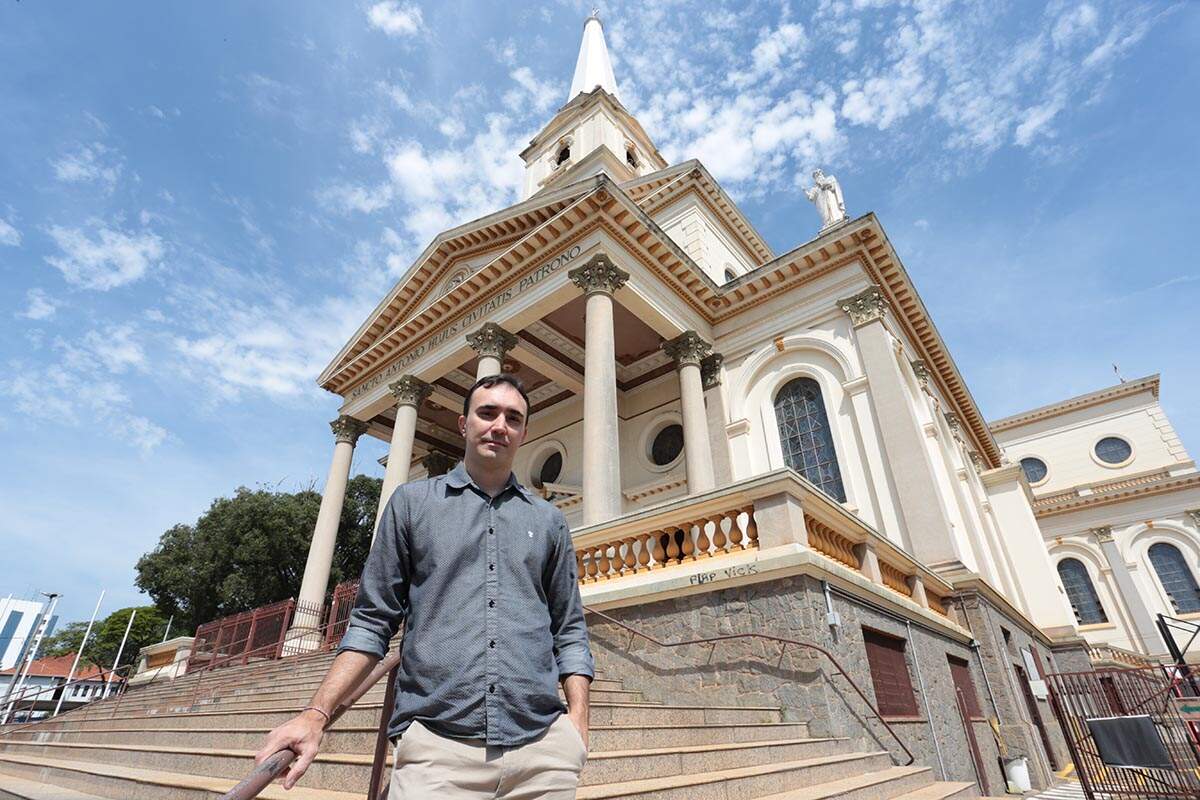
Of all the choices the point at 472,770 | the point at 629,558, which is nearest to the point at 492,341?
the point at 629,558

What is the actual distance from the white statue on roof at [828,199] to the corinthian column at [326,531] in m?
15.7

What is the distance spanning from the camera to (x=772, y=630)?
20.4 feet

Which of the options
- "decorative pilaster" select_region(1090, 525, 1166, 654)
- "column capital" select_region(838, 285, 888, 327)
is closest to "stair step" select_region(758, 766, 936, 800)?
"column capital" select_region(838, 285, 888, 327)

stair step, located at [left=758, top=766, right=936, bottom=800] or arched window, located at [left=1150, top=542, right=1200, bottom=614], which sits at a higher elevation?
arched window, located at [left=1150, top=542, right=1200, bottom=614]

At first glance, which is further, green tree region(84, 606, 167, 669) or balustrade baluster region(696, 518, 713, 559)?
green tree region(84, 606, 167, 669)

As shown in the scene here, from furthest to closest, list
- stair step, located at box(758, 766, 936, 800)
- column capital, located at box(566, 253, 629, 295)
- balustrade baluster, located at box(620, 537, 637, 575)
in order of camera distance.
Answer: column capital, located at box(566, 253, 629, 295), balustrade baluster, located at box(620, 537, 637, 575), stair step, located at box(758, 766, 936, 800)

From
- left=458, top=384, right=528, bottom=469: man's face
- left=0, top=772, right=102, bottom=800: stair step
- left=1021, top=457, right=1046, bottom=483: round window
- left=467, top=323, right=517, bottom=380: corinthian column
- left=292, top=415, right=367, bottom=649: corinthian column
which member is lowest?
left=0, top=772, right=102, bottom=800: stair step

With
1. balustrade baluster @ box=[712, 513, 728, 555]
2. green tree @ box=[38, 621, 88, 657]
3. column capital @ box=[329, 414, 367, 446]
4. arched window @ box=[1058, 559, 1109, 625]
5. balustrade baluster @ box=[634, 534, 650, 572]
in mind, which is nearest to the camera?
balustrade baluster @ box=[712, 513, 728, 555]

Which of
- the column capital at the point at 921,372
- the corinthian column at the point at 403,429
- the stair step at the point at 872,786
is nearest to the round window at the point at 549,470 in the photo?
the corinthian column at the point at 403,429

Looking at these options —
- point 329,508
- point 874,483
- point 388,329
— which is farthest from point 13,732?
point 874,483

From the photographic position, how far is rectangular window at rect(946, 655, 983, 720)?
9094 millimetres

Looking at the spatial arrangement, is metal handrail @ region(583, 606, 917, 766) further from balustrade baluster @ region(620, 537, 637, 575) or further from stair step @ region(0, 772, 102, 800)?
stair step @ region(0, 772, 102, 800)

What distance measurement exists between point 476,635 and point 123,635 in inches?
2310

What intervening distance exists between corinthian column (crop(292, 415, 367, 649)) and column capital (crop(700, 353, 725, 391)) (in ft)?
35.9
